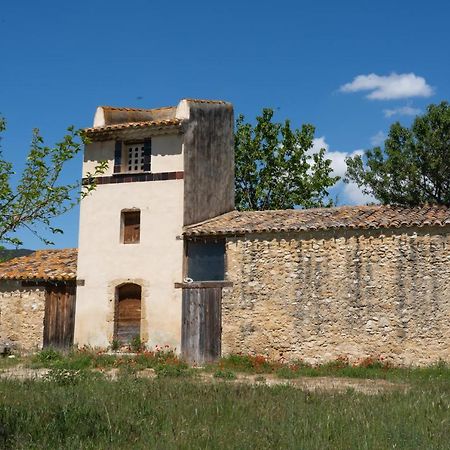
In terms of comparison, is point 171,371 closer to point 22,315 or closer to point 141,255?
point 141,255

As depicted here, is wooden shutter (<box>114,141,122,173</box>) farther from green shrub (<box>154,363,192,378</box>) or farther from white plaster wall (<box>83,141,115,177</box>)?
green shrub (<box>154,363,192,378</box>)

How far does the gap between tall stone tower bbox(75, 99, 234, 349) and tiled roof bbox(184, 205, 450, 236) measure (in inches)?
42.6

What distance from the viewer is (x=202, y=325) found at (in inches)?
706

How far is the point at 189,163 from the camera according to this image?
1948 cm

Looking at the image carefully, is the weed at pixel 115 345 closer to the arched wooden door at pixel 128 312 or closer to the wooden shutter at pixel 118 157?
the arched wooden door at pixel 128 312

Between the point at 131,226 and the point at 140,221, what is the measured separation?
513mm

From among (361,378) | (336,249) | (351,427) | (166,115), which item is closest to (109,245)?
(166,115)

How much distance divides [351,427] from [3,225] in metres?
5.22

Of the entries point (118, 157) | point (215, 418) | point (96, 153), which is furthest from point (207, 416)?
point (96, 153)

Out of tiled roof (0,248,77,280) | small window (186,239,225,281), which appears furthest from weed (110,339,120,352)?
small window (186,239,225,281)

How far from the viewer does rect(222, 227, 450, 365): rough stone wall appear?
15.8 meters

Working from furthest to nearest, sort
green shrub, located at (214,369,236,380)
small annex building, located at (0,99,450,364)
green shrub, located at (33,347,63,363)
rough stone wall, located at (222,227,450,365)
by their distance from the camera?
green shrub, located at (33,347,63,363)
small annex building, located at (0,99,450,364)
rough stone wall, located at (222,227,450,365)
green shrub, located at (214,369,236,380)

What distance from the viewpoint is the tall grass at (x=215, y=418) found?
677 centimetres

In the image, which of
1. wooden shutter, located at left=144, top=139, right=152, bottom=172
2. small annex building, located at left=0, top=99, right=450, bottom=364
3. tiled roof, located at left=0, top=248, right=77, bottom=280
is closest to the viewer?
small annex building, located at left=0, top=99, right=450, bottom=364
